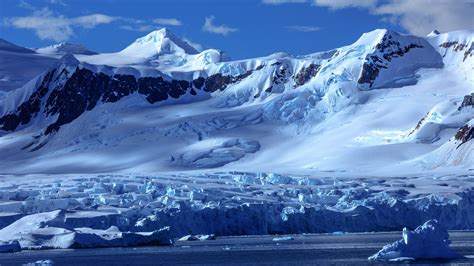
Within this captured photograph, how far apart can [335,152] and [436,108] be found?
50.3ft

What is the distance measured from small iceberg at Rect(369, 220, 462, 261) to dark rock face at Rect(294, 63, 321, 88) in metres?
119

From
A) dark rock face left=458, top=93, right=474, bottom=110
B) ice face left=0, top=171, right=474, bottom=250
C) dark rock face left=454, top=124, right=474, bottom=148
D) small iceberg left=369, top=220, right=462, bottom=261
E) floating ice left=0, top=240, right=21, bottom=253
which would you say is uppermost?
dark rock face left=458, top=93, right=474, bottom=110

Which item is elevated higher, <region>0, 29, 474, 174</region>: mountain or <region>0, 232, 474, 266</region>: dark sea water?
<region>0, 29, 474, 174</region>: mountain

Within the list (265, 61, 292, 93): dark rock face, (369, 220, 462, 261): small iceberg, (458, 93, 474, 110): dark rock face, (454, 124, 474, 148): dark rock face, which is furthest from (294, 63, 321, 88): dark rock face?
(369, 220, 462, 261): small iceberg

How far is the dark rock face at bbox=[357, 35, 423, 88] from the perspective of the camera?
16838 centimetres

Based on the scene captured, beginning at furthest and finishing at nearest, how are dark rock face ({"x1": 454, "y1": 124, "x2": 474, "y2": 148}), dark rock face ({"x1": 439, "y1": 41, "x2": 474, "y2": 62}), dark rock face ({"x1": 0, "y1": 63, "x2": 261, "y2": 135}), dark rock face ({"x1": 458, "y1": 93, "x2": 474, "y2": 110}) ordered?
1. dark rock face ({"x1": 0, "y1": 63, "x2": 261, "y2": 135})
2. dark rock face ({"x1": 439, "y1": 41, "x2": 474, "y2": 62})
3. dark rock face ({"x1": 458, "y1": 93, "x2": 474, "y2": 110})
4. dark rock face ({"x1": 454, "y1": 124, "x2": 474, "y2": 148})

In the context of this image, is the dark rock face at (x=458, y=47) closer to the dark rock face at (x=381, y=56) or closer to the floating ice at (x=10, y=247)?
the dark rock face at (x=381, y=56)

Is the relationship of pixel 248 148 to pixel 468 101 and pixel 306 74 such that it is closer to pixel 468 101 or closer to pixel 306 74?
pixel 306 74

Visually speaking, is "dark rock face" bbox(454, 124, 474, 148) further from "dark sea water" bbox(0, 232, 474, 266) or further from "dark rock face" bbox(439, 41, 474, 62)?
"dark rock face" bbox(439, 41, 474, 62)

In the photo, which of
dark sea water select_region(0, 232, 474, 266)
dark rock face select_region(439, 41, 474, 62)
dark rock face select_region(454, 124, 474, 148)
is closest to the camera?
dark sea water select_region(0, 232, 474, 266)

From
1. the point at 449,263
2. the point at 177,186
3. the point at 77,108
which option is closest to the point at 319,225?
the point at 177,186

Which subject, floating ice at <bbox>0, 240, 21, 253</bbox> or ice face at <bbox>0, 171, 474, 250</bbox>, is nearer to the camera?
floating ice at <bbox>0, 240, 21, 253</bbox>

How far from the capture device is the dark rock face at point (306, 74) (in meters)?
176

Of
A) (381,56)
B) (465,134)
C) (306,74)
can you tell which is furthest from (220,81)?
(465,134)
